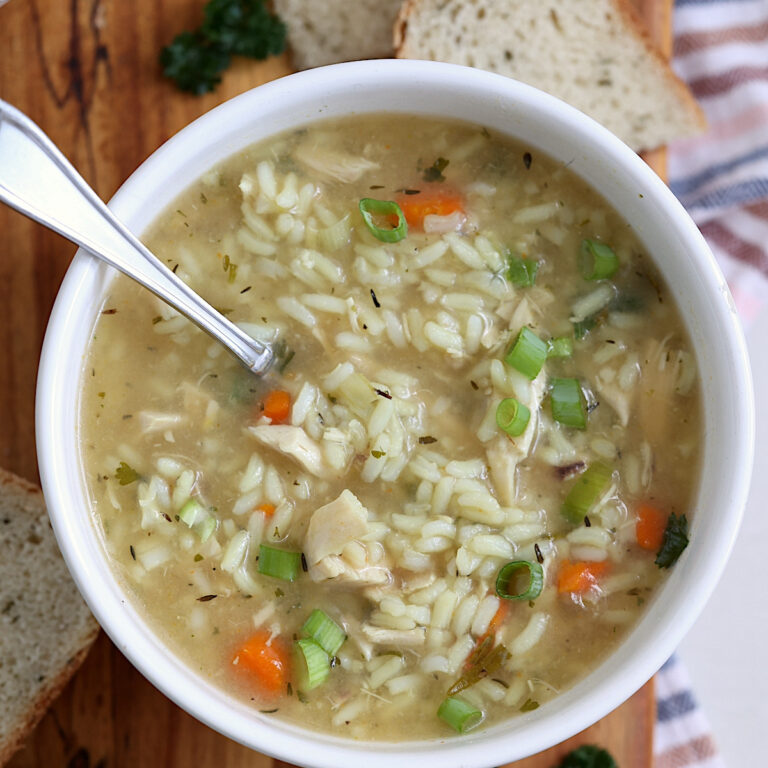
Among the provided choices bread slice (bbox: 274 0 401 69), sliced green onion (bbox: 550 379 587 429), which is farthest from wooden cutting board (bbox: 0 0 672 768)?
sliced green onion (bbox: 550 379 587 429)

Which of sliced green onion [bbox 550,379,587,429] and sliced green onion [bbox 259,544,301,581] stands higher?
sliced green onion [bbox 550,379,587,429]

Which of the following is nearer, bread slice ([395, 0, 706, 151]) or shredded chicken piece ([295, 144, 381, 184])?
shredded chicken piece ([295, 144, 381, 184])

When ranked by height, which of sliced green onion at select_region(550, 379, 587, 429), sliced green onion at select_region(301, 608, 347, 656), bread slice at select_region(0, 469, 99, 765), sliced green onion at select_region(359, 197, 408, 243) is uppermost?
sliced green onion at select_region(359, 197, 408, 243)

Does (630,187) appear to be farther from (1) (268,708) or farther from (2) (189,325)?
(1) (268,708)

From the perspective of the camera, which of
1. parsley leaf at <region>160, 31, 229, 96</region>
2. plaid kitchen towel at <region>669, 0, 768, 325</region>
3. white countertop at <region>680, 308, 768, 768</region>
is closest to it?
parsley leaf at <region>160, 31, 229, 96</region>

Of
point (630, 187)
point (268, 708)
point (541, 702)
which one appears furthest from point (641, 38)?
point (268, 708)

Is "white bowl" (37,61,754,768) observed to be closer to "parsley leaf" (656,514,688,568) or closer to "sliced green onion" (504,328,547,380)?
"parsley leaf" (656,514,688,568)

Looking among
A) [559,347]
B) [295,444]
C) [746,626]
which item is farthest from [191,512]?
[746,626]
